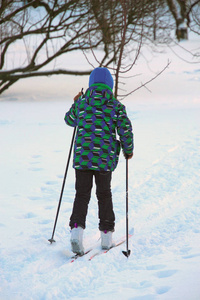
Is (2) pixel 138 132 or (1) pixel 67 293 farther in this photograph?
(2) pixel 138 132

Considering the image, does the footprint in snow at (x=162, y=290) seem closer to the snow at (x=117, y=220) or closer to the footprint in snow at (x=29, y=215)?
the snow at (x=117, y=220)

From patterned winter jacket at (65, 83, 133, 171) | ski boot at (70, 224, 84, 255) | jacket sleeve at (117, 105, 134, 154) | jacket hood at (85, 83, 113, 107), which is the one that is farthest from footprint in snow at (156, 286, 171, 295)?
jacket hood at (85, 83, 113, 107)

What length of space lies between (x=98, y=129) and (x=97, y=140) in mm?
92

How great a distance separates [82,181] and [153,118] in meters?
7.61

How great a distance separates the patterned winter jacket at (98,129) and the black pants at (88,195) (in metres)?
0.11

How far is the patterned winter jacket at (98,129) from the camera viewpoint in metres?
3.29

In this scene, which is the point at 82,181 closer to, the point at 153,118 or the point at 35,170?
the point at 35,170

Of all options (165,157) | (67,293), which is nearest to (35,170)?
(165,157)

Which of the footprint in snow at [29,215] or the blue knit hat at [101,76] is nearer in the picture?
the blue knit hat at [101,76]

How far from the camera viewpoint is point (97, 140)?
328 centimetres

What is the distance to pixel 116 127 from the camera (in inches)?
135

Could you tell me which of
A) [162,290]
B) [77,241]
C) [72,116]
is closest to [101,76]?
[72,116]

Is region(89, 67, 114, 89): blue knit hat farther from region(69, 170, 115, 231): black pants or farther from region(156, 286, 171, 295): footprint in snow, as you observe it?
region(156, 286, 171, 295): footprint in snow

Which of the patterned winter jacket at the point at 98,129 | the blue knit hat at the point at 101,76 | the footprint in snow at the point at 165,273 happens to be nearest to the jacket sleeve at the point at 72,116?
the patterned winter jacket at the point at 98,129
